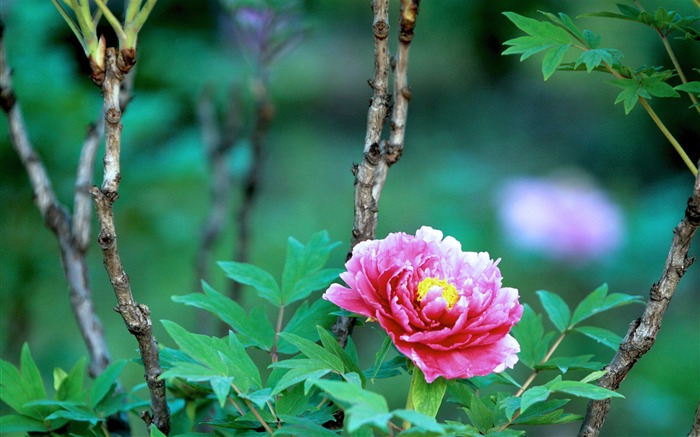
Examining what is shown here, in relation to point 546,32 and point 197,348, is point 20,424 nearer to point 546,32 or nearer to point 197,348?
point 197,348

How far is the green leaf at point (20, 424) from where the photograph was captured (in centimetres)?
69

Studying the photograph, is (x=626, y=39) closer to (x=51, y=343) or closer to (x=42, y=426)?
(x=51, y=343)

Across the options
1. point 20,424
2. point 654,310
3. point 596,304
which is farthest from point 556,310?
point 20,424

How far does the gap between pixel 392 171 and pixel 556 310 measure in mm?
1658

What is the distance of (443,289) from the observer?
22.2 inches

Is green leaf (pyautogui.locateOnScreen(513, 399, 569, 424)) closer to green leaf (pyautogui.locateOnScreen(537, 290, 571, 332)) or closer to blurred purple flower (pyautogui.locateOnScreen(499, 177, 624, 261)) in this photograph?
green leaf (pyautogui.locateOnScreen(537, 290, 571, 332))

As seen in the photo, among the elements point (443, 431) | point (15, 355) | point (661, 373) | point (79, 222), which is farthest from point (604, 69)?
point (661, 373)

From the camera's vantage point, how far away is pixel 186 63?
1.98 m

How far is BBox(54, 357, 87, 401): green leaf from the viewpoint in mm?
746

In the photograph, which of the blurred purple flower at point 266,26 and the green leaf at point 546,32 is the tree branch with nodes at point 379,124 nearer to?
the green leaf at point 546,32

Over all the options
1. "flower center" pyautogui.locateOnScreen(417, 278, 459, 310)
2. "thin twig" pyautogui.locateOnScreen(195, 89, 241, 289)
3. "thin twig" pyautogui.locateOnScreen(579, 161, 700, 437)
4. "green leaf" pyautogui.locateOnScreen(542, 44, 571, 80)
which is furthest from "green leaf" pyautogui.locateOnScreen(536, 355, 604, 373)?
"thin twig" pyautogui.locateOnScreen(195, 89, 241, 289)

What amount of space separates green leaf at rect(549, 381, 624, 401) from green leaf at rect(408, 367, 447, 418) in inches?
3.0

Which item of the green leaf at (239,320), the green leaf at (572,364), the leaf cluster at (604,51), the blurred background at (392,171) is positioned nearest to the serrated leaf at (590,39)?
the leaf cluster at (604,51)

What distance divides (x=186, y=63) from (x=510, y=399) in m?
1.58
